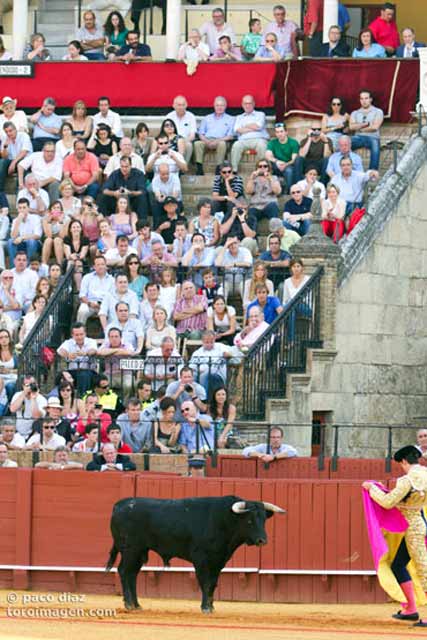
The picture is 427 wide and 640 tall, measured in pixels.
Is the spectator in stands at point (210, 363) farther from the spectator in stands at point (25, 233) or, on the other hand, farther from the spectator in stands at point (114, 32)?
the spectator in stands at point (114, 32)

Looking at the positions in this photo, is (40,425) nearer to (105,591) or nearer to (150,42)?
(105,591)

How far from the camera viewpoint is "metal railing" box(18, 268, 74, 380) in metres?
27.0

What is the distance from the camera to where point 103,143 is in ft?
103

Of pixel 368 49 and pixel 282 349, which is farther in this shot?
pixel 368 49

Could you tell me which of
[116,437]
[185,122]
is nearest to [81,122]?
[185,122]

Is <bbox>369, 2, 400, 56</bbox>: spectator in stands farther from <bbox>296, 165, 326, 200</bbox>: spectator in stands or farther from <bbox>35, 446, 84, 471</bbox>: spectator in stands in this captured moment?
<bbox>35, 446, 84, 471</bbox>: spectator in stands

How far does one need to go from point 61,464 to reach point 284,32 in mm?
10995

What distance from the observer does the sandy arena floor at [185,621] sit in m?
19.2

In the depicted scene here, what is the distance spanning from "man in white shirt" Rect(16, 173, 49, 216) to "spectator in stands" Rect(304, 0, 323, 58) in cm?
513

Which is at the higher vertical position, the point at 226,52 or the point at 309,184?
the point at 226,52

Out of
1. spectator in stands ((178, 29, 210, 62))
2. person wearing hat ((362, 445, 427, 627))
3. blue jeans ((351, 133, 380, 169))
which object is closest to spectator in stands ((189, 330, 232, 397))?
blue jeans ((351, 133, 380, 169))

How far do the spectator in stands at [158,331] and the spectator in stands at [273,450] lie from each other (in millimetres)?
2517

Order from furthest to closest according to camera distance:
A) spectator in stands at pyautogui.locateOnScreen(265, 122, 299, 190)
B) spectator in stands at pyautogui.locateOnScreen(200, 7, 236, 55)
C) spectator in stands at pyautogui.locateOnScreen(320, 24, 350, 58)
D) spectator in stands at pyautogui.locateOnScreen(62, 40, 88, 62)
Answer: spectator in stands at pyautogui.locateOnScreen(62, 40, 88, 62) → spectator in stands at pyautogui.locateOnScreen(200, 7, 236, 55) → spectator in stands at pyautogui.locateOnScreen(320, 24, 350, 58) → spectator in stands at pyautogui.locateOnScreen(265, 122, 299, 190)

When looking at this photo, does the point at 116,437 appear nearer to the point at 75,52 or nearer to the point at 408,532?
the point at 408,532
